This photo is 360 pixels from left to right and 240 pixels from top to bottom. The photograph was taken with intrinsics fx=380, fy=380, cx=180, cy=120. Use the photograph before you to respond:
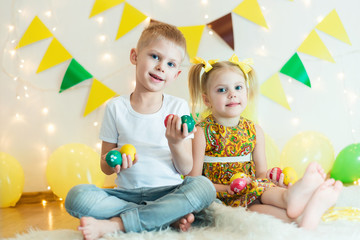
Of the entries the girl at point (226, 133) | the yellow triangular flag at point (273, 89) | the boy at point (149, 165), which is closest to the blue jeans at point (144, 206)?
the boy at point (149, 165)

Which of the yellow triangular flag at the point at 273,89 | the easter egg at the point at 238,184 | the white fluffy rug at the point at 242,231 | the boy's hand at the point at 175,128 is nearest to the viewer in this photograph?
the white fluffy rug at the point at 242,231

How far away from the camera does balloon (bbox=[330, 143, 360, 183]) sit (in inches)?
74.0

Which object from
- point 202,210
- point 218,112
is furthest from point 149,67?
point 202,210

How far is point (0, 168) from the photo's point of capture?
1.77 meters

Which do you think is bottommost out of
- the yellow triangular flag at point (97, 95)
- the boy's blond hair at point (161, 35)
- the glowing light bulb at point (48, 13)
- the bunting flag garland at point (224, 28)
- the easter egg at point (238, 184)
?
the easter egg at point (238, 184)

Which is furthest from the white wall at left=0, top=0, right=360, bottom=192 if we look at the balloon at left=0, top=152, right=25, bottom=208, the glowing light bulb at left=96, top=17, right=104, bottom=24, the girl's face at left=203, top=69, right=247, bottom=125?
the girl's face at left=203, top=69, right=247, bottom=125

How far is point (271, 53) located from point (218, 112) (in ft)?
2.66

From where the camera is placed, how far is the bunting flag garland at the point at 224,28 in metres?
2.16

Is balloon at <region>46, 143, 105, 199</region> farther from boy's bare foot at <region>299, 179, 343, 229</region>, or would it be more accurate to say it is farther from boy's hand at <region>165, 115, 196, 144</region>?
boy's bare foot at <region>299, 179, 343, 229</region>

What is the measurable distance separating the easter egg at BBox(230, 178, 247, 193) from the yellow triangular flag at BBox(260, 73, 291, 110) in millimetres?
1012

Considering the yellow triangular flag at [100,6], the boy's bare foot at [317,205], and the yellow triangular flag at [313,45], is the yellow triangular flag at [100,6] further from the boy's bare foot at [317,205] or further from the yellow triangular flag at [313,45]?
the boy's bare foot at [317,205]

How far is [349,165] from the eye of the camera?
1.89m

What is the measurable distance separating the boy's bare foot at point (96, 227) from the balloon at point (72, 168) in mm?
761

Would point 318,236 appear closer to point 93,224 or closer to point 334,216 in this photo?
point 334,216
